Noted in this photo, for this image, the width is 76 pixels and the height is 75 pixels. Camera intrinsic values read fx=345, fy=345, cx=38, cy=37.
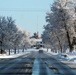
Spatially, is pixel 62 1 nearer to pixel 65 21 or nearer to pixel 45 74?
pixel 65 21

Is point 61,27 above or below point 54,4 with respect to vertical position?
below

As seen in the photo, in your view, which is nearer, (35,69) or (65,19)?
(35,69)

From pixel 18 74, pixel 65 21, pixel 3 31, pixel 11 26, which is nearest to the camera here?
pixel 18 74

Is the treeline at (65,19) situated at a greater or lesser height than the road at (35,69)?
greater

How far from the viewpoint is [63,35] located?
288 feet

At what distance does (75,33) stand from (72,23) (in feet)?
9.57

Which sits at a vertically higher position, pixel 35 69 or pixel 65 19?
pixel 65 19

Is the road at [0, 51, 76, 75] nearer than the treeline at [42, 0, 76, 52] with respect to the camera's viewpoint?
Yes

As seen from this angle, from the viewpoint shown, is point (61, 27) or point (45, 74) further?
point (61, 27)

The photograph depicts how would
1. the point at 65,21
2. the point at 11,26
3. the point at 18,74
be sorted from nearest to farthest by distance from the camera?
the point at 18,74, the point at 65,21, the point at 11,26

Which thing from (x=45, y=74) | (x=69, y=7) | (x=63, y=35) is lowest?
(x=45, y=74)

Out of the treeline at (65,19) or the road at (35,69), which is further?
the treeline at (65,19)

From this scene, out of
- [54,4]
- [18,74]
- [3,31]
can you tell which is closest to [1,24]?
[3,31]

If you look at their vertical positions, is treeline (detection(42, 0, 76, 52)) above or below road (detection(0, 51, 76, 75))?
above
